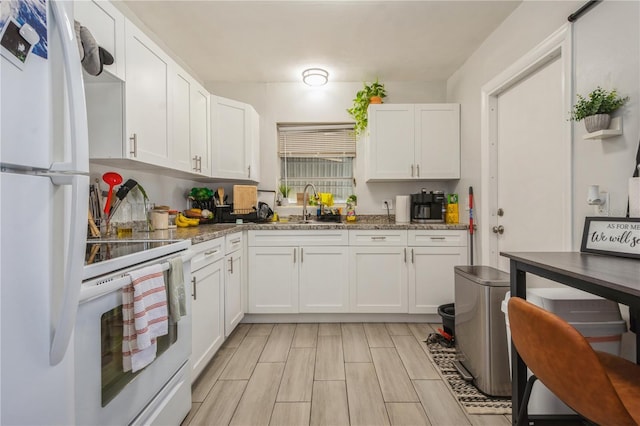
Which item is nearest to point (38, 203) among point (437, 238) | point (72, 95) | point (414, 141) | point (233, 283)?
point (72, 95)

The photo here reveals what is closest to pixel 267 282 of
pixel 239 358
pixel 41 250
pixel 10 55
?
pixel 239 358

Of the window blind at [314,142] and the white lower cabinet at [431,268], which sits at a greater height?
the window blind at [314,142]

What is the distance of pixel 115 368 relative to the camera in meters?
1.12

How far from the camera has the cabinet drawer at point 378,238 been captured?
303cm

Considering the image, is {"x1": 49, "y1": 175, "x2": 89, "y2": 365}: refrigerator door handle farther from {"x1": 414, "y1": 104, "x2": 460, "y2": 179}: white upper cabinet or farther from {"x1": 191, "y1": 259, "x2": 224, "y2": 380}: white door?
{"x1": 414, "y1": 104, "x2": 460, "y2": 179}: white upper cabinet

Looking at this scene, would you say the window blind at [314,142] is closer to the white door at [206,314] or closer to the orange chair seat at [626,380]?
the white door at [206,314]

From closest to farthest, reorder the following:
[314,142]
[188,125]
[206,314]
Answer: [206,314], [188,125], [314,142]

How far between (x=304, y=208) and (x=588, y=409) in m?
2.79

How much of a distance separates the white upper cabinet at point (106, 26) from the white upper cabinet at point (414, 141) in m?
2.32

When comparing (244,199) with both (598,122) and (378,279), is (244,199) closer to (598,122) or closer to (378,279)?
(378,279)

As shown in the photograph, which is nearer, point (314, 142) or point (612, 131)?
point (612, 131)

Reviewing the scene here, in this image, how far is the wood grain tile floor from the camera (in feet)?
5.51

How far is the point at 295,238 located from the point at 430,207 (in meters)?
1.46

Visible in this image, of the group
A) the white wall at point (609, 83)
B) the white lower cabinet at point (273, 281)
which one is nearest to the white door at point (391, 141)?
the white lower cabinet at point (273, 281)
